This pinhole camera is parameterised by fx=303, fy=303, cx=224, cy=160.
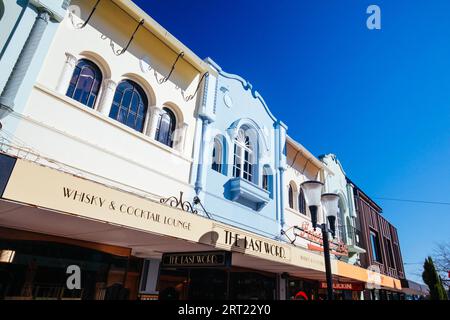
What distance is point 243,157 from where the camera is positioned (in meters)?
11.0

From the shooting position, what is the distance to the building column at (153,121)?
7.87 metres

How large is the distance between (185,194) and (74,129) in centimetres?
323

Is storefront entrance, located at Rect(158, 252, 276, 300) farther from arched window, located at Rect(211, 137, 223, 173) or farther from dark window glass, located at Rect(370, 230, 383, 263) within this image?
dark window glass, located at Rect(370, 230, 383, 263)

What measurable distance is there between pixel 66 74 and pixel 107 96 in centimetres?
96

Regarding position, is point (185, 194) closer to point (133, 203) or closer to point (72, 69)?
point (133, 203)

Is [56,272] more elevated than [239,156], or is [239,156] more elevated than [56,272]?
[239,156]

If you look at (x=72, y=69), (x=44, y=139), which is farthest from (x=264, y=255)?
(x=72, y=69)

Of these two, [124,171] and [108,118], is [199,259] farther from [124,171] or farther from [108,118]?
[108,118]

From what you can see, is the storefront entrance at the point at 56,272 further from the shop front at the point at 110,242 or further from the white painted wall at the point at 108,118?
the white painted wall at the point at 108,118

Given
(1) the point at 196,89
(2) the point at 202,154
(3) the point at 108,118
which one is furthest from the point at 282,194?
(3) the point at 108,118

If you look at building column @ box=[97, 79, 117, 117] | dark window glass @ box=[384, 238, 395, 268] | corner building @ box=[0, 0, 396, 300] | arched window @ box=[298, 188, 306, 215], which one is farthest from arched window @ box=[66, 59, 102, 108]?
dark window glass @ box=[384, 238, 395, 268]

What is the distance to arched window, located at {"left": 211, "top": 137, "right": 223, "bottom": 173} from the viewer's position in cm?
991

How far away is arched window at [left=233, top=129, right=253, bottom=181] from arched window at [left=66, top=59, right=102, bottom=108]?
509 cm

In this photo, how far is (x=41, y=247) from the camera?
19.0ft
